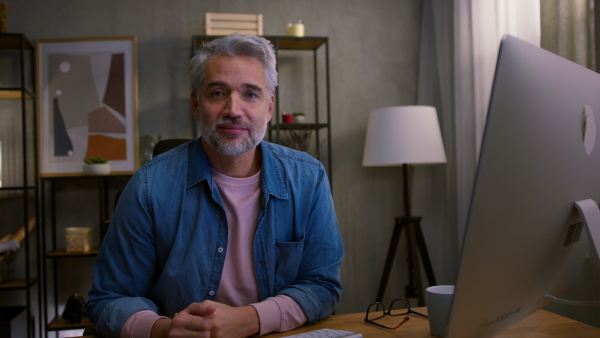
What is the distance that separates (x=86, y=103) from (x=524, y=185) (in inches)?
127

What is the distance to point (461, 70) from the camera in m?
3.16

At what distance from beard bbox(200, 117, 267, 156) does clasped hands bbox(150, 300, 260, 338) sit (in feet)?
1.49

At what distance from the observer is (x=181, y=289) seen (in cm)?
124

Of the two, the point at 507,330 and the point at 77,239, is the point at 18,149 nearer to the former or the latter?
the point at 77,239

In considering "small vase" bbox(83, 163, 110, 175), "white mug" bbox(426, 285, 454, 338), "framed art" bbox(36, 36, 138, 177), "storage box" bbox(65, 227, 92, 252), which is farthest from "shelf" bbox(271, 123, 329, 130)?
"white mug" bbox(426, 285, 454, 338)

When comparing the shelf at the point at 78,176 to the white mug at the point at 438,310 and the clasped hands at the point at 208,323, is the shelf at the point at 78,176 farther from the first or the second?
the white mug at the point at 438,310

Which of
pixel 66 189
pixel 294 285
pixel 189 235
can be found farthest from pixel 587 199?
pixel 66 189

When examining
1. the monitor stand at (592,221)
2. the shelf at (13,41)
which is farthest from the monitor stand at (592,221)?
the shelf at (13,41)

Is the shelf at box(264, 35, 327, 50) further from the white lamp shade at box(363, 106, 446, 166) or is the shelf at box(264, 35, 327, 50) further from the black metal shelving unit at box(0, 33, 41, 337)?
the black metal shelving unit at box(0, 33, 41, 337)

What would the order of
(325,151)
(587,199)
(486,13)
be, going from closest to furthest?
(587,199) → (486,13) → (325,151)

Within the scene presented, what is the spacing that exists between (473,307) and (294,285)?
0.68 meters

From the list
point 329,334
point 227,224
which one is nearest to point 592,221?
point 329,334

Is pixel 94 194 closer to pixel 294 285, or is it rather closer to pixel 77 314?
pixel 77 314

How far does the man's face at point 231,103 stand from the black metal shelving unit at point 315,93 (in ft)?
5.91
